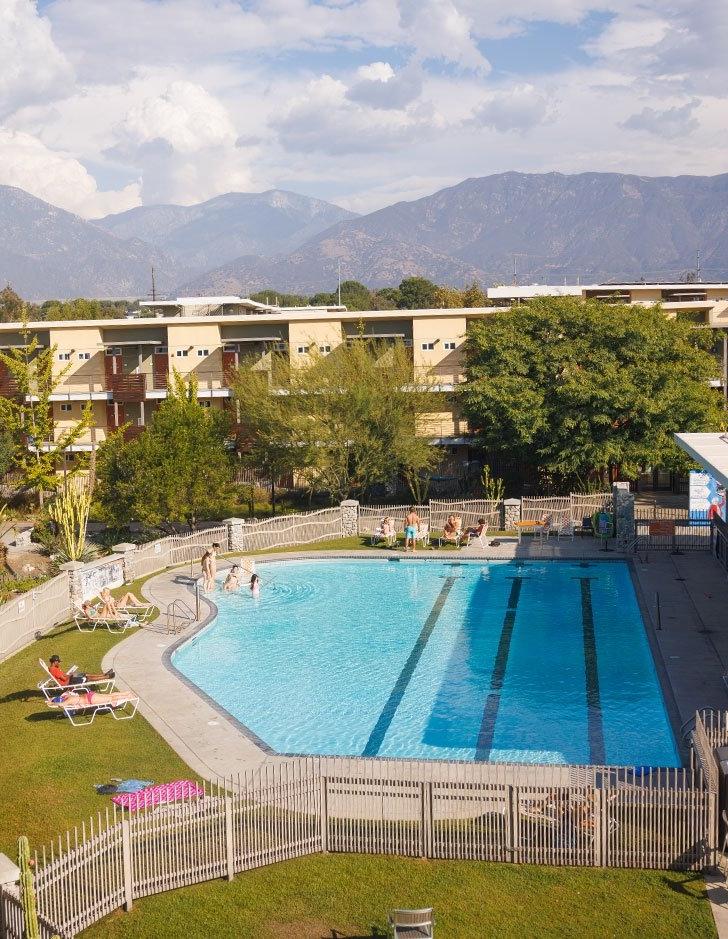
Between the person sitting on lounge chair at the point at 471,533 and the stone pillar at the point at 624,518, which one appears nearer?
the stone pillar at the point at 624,518

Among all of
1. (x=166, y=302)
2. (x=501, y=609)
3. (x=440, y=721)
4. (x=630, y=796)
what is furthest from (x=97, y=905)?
(x=166, y=302)

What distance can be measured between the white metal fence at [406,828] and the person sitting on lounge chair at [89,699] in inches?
189

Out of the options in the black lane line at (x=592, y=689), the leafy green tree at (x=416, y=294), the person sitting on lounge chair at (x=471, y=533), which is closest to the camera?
the black lane line at (x=592, y=689)

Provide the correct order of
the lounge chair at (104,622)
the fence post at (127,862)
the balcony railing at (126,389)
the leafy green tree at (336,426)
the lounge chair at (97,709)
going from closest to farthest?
the fence post at (127,862), the lounge chair at (97,709), the lounge chair at (104,622), the leafy green tree at (336,426), the balcony railing at (126,389)

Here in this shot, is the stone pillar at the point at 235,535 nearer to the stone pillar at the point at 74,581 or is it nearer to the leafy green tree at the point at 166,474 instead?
the leafy green tree at the point at 166,474

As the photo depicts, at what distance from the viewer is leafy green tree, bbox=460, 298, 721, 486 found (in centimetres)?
3756

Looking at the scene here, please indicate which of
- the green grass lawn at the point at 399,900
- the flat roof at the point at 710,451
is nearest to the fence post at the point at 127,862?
the green grass lawn at the point at 399,900

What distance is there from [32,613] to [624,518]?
18145 millimetres

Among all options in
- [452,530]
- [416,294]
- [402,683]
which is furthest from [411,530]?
[416,294]

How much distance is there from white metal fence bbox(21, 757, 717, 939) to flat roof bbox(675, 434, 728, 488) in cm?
886

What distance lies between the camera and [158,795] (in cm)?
1416

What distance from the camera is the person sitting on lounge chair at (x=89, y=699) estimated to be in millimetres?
17797

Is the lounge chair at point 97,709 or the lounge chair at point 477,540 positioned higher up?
the lounge chair at point 477,540

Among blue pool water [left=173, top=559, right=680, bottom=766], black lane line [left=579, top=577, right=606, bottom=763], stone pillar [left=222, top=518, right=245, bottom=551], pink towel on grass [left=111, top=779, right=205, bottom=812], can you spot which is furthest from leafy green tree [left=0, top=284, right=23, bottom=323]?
pink towel on grass [left=111, top=779, right=205, bottom=812]
